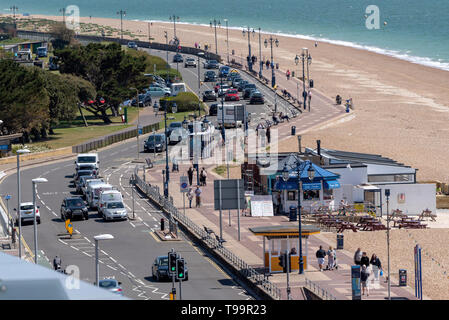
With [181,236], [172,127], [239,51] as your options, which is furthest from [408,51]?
[181,236]

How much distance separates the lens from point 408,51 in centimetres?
18800

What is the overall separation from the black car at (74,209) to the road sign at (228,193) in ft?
36.7

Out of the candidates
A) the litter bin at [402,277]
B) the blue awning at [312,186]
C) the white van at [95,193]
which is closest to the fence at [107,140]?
the white van at [95,193]

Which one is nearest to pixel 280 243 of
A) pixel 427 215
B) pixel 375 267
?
pixel 375 267

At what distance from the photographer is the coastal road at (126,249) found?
3489cm

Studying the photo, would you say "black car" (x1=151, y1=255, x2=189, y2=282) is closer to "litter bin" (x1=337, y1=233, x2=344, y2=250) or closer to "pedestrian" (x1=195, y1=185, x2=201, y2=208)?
"litter bin" (x1=337, y1=233, x2=344, y2=250)

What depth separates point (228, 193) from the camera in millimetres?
42469

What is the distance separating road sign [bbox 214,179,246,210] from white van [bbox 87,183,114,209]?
42.9 feet

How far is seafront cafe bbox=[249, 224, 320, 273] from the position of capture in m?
36.8

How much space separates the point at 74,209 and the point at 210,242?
10.9m

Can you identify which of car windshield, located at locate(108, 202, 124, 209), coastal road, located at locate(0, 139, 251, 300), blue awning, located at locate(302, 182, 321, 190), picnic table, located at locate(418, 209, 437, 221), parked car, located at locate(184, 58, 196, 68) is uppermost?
parked car, located at locate(184, 58, 196, 68)

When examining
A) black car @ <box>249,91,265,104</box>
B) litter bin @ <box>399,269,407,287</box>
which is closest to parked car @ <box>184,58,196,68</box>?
black car @ <box>249,91,265,104</box>
